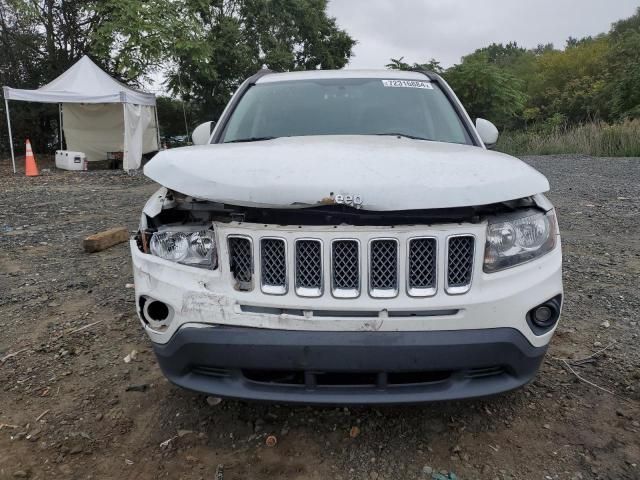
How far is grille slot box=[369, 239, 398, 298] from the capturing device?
1.81 metres

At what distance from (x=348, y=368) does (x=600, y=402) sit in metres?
1.42

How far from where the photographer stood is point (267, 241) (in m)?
1.85

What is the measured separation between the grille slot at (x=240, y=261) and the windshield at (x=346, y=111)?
1.25m

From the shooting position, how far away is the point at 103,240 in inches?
205

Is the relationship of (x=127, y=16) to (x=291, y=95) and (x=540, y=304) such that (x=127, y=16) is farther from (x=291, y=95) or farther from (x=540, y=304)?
(x=540, y=304)

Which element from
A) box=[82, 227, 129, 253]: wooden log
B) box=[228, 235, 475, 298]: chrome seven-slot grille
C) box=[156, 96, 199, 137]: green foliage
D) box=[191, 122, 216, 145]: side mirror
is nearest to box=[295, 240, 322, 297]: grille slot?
box=[228, 235, 475, 298]: chrome seven-slot grille

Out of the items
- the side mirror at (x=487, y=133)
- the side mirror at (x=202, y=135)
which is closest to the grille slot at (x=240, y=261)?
the side mirror at (x=202, y=135)

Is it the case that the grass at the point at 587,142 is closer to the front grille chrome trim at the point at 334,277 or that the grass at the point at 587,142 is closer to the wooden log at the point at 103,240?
the wooden log at the point at 103,240

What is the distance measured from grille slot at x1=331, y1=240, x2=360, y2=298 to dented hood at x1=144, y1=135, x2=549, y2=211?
18cm

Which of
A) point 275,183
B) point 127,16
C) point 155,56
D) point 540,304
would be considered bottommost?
point 540,304

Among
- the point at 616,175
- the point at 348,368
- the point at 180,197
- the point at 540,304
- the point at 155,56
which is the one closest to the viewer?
the point at 348,368

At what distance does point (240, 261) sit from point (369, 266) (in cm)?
48

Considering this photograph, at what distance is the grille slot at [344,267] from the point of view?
1816 mm

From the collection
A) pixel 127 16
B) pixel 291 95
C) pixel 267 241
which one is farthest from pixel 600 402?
pixel 127 16
